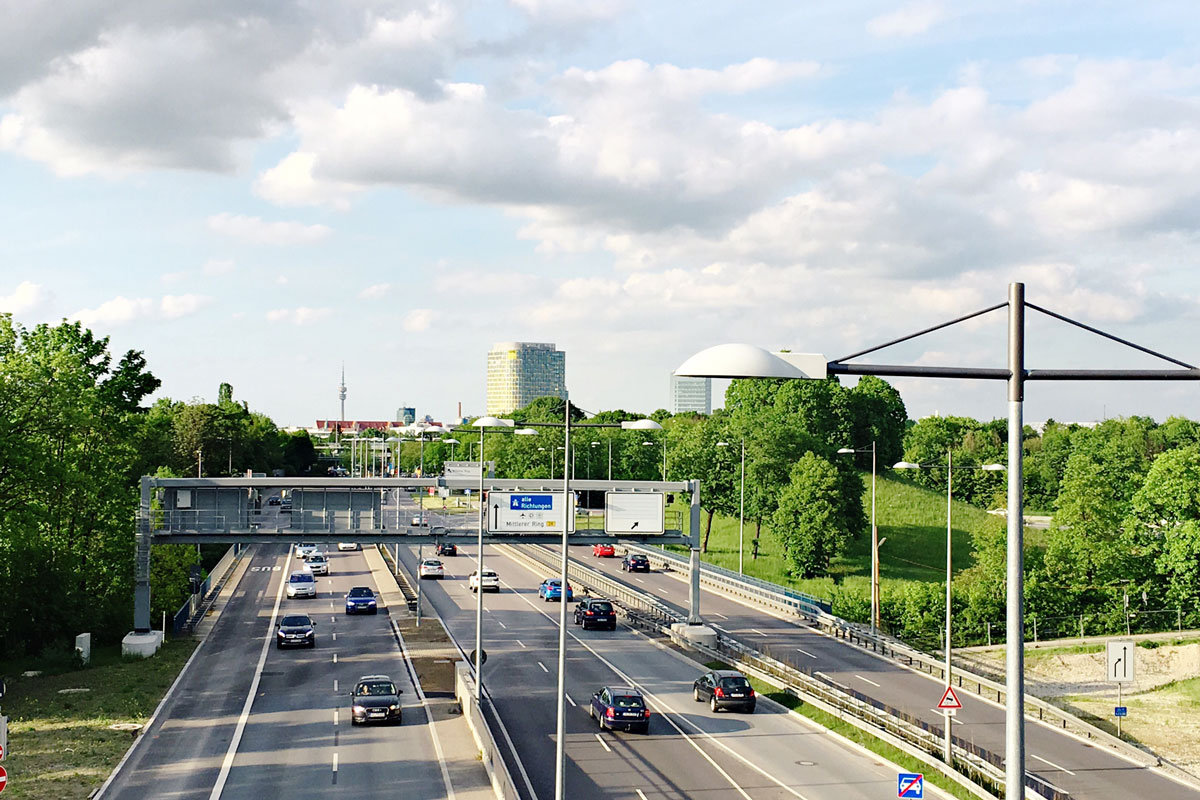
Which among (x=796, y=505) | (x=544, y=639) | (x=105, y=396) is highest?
(x=105, y=396)

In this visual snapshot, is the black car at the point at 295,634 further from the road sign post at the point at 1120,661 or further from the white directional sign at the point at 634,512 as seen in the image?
the road sign post at the point at 1120,661

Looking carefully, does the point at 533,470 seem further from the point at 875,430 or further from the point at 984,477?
the point at 984,477

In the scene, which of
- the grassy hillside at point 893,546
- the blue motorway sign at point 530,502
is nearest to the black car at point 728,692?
the blue motorway sign at point 530,502

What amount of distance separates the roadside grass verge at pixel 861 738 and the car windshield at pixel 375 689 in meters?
15.0

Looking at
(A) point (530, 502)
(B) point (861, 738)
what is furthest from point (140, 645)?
(B) point (861, 738)

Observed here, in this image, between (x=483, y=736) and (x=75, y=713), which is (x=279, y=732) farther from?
(x=483, y=736)

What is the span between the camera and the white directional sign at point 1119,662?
3787 cm

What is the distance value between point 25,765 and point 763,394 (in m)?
105

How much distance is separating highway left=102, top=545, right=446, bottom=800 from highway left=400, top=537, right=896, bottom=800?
356 cm

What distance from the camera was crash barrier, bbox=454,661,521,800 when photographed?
89.8ft

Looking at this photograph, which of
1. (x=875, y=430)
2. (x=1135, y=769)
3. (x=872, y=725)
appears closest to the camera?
(x=1135, y=769)

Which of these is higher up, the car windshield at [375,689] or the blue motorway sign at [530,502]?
the blue motorway sign at [530,502]

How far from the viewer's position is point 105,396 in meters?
56.8

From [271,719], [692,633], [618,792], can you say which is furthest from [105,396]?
[618,792]
